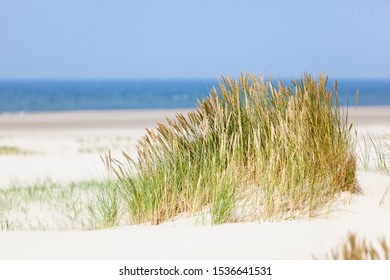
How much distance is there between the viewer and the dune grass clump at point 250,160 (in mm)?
5305

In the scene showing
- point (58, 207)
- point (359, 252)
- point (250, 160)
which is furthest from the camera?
point (58, 207)

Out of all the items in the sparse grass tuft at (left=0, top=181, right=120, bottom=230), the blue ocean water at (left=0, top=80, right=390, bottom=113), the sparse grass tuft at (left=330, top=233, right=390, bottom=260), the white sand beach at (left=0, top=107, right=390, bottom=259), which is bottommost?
the blue ocean water at (left=0, top=80, right=390, bottom=113)

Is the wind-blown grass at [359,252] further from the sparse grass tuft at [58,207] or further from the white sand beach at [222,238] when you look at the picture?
the sparse grass tuft at [58,207]

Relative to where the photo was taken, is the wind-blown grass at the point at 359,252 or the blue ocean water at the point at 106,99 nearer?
the wind-blown grass at the point at 359,252

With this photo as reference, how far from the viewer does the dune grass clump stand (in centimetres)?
530

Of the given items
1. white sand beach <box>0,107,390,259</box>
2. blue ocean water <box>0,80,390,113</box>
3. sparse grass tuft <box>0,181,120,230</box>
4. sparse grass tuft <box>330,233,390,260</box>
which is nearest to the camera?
sparse grass tuft <box>330,233,390,260</box>

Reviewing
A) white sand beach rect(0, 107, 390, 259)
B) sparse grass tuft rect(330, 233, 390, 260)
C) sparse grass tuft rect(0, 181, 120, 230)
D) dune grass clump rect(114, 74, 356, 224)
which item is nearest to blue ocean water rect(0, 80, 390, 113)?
dune grass clump rect(114, 74, 356, 224)

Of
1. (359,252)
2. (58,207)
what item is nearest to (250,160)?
(359,252)

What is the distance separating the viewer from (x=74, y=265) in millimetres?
4148

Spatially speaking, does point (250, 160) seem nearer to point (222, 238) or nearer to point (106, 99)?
point (222, 238)

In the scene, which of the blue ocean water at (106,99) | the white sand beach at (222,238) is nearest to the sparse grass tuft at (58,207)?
the white sand beach at (222,238)

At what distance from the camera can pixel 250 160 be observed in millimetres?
5762

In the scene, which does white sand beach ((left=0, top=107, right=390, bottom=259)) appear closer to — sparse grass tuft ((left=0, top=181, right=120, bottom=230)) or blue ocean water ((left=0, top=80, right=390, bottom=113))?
sparse grass tuft ((left=0, top=181, right=120, bottom=230))

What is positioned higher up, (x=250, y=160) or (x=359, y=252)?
(x=250, y=160)
